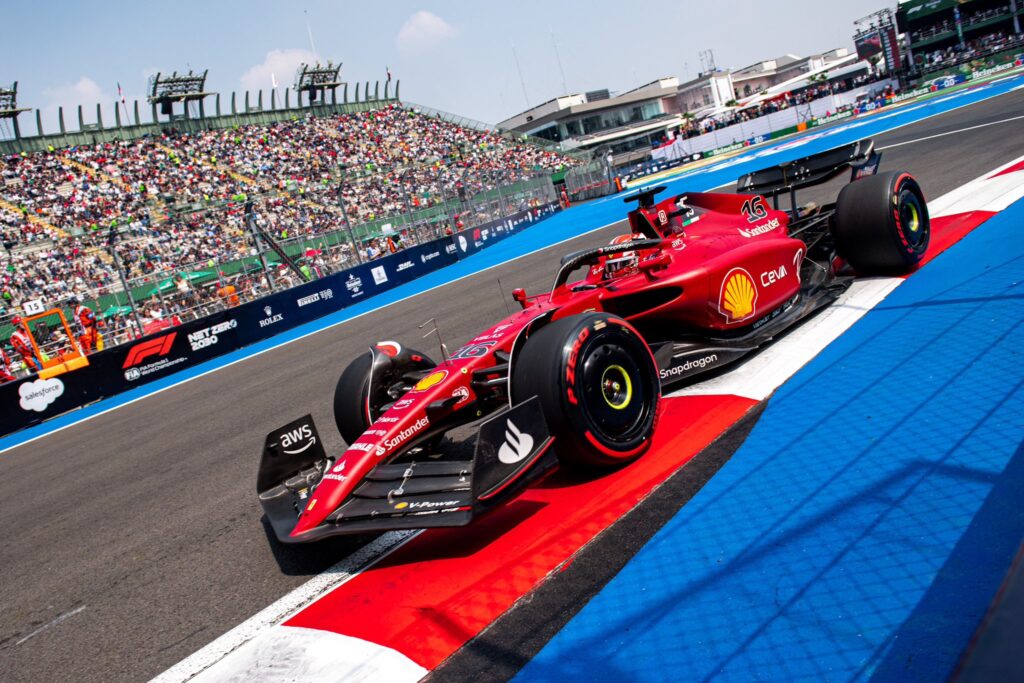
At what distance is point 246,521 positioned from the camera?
5004 millimetres

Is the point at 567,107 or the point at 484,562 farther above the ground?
the point at 567,107

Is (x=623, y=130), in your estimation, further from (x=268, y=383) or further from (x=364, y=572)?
(x=364, y=572)

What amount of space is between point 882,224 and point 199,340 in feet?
46.1

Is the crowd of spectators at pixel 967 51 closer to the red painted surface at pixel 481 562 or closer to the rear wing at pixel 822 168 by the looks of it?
the rear wing at pixel 822 168

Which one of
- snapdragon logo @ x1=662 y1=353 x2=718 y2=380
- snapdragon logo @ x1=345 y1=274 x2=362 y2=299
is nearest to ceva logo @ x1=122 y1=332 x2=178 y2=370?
snapdragon logo @ x1=345 y1=274 x2=362 y2=299

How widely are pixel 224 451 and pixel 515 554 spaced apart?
178 inches

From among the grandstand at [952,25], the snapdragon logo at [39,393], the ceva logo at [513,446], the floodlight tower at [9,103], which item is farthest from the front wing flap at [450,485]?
the grandstand at [952,25]

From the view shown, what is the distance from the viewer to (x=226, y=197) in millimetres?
32156

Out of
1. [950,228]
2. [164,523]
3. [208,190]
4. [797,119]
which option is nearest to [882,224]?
[950,228]

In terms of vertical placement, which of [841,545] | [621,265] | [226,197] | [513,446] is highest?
[226,197]

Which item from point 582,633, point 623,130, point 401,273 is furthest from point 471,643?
point 623,130

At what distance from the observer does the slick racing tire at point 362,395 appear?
5.24 m

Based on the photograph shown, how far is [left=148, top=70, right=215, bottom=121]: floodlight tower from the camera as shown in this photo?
4088 cm

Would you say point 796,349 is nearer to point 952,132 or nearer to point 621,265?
point 621,265
